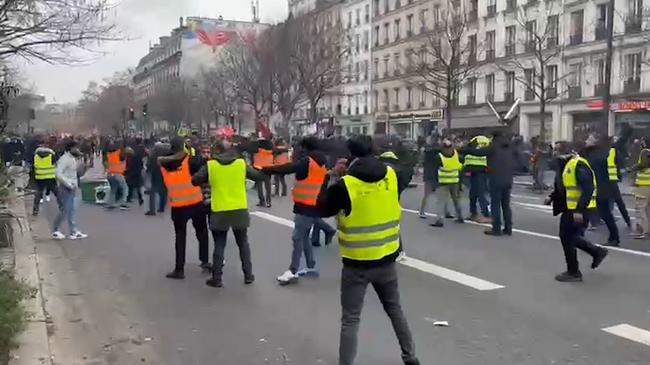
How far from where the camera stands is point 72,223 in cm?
1210

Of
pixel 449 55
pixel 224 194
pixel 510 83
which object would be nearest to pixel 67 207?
pixel 224 194

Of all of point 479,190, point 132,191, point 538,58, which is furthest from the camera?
point 538,58

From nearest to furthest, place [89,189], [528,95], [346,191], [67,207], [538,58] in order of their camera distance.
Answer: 1. [346,191]
2. [67,207]
3. [89,189]
4. [538,58]
5. [528,95]

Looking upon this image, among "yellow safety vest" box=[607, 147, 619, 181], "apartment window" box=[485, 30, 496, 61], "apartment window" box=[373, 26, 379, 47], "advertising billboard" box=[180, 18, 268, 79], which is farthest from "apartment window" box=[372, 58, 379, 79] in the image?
"yellow safety vest" box=[607, 147, 619, 181]

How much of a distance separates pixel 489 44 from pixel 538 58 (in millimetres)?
8480

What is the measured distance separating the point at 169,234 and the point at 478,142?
6.05m

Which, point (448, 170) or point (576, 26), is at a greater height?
point (576, 26)

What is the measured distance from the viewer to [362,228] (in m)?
4.85

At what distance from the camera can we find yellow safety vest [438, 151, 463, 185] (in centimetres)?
1302

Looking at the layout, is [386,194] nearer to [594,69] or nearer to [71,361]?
[71,361]

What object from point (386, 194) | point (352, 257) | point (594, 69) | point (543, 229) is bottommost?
point (543, 229)

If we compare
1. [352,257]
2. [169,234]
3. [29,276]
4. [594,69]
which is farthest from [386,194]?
[594,69]

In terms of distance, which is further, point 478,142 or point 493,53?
point 493,53

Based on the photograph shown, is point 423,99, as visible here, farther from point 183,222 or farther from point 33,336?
point 33,336
